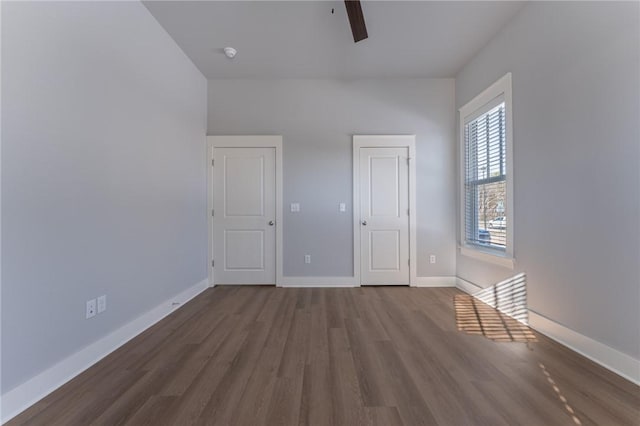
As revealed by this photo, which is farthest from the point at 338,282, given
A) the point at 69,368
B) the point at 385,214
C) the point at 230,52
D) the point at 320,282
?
the point at 230,52

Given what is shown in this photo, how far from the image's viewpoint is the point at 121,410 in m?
1.33

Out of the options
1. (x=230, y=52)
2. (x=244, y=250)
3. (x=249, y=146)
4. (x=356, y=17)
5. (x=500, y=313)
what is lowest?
(x=500, y=313)

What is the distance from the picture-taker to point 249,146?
3.62 metres

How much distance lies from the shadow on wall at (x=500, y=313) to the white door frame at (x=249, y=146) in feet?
7.39

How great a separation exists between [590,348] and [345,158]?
2.89 meters

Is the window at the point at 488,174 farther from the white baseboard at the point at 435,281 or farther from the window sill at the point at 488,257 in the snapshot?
the white baseboard at the point at 435,281

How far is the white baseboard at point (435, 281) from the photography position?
3.57m

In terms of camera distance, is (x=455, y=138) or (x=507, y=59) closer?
(x=507, y=59)

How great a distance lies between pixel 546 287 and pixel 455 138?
7.17ft

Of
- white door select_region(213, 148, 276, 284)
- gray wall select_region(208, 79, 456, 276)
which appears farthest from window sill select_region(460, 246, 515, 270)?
white door select_region(213, 148, 276, 284)

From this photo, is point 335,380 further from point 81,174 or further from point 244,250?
point 244,250

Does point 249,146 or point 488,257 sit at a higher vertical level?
point 249,146

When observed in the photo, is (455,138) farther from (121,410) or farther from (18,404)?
(18,404)

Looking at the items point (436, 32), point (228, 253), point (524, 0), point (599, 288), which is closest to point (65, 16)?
point (228, 253)
